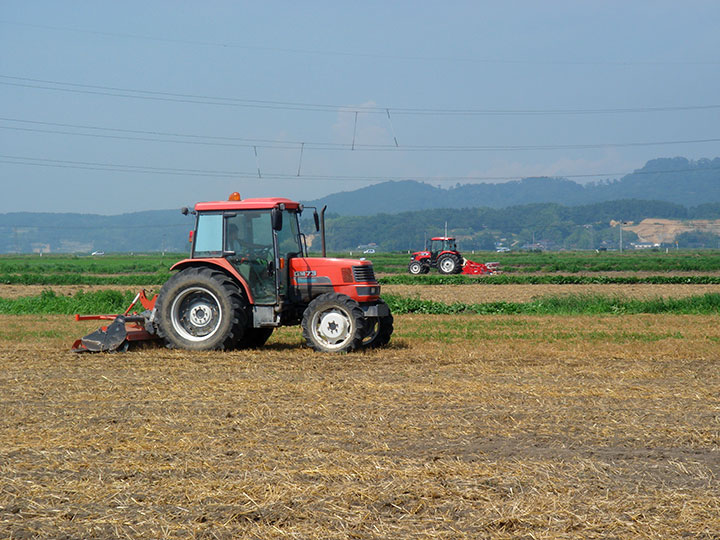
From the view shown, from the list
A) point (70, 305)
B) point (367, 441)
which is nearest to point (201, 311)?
point (367, 441)

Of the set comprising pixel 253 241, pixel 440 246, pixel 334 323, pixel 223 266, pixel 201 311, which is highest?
pixel 253 241

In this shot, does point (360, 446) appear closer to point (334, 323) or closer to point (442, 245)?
point (334, 323)

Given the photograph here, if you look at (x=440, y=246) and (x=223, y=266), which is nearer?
(x=223, y=266)

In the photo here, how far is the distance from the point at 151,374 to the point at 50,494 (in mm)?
5538

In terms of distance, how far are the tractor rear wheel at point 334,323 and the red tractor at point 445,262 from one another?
32141mm

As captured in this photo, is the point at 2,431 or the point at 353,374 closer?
the point at 2,431

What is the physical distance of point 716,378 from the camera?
37.4 feet

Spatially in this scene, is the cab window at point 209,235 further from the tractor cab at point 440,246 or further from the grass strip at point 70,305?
the tractor cab at point 440,246

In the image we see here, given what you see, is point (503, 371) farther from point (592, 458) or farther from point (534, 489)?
point (534, 489)

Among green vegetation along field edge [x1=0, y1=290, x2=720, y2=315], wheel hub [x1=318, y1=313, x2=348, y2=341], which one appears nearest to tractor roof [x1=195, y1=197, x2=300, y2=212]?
wheel hub [x1=318, y1=313, x2=348, y2=341]

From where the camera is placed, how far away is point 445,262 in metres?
46.4

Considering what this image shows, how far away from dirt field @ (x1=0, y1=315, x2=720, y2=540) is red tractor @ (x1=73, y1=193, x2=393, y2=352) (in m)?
0.48

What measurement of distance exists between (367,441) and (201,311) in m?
7.00

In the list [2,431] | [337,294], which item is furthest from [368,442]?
[337,294]
